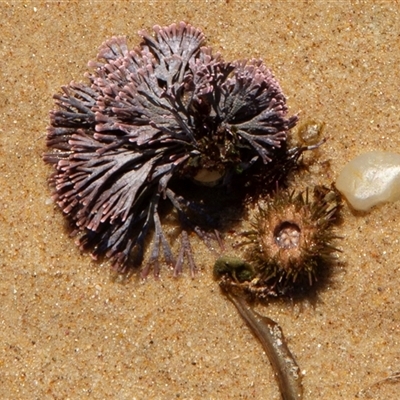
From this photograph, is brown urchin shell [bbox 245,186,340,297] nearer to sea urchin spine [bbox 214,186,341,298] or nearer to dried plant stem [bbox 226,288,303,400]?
sea urchin spine [bbox 214,186,341,298]

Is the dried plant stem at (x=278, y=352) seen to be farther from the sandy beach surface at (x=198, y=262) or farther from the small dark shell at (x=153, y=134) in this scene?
the small dark shell at (x=153, y=134)

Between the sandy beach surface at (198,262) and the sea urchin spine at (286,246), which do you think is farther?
the sandy beach surface at (198,262)

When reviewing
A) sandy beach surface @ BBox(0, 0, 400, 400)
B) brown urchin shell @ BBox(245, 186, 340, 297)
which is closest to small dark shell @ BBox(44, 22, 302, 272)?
sandy beach surface @ BBox(0, 0, 400, 400)

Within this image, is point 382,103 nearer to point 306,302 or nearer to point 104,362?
point 306,302

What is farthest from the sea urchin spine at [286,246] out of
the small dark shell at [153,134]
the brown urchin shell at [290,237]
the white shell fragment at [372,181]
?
the small dark shell at [153,134]

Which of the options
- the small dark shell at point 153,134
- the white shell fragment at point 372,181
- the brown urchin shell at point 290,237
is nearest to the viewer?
the brown urchin shell at point 290,237

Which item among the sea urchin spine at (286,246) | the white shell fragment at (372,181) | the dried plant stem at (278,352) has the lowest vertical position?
the dried plant stem at (278,352)
